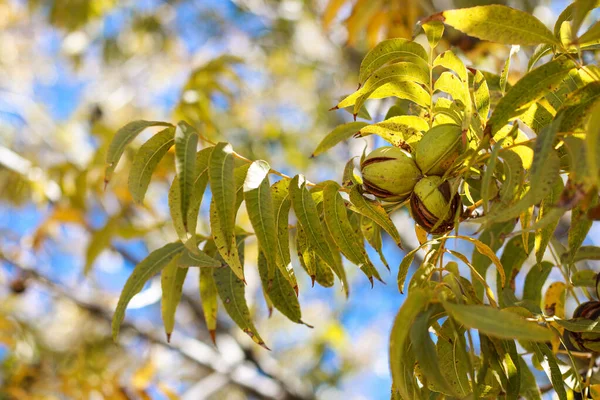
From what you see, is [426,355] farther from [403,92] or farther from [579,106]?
[403,92]

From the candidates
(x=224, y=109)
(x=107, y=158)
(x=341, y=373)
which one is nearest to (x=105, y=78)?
(x=224, y=109)

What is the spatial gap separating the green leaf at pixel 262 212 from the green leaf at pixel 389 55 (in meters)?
0.30

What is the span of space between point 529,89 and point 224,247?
0.59 m

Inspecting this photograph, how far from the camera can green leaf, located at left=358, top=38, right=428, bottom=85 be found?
3.80 feet

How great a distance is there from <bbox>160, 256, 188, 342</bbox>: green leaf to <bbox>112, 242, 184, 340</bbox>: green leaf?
0.07ft

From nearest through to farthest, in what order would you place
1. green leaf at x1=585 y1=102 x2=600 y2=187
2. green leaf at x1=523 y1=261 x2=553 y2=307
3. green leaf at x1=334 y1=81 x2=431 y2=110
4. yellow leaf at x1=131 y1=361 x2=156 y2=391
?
green leaf at x1=585 y1=102 x2=600 y2=187
green leaf at x1=334 y1=81 x2=431 y2=110
green leaf at x1=523 y1=261 x2=553 y2=307
yellow leaf at x1=131 y1=361 x2=156 y2=391

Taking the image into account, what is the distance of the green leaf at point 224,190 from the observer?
1036mm

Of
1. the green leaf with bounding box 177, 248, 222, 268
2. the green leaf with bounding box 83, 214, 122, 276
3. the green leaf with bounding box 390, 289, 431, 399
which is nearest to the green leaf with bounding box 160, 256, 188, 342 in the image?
the green leaf with bounding box 177, 248, 222, 268

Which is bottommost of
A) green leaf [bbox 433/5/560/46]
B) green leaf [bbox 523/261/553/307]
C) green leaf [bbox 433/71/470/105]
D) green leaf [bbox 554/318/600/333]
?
green leaf [bbox 554/318/600/333]

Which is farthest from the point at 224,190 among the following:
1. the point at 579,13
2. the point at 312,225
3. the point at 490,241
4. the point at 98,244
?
the point at 98,244

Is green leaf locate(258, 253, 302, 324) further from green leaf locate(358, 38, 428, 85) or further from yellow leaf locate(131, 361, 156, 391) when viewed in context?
yellow leaf locate(131, 361, 156, 391)

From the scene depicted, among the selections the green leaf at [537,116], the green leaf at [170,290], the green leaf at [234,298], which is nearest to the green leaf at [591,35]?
the green leaf at [537,116]

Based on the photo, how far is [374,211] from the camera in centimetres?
113

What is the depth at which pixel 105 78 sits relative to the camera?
24.9 ft
